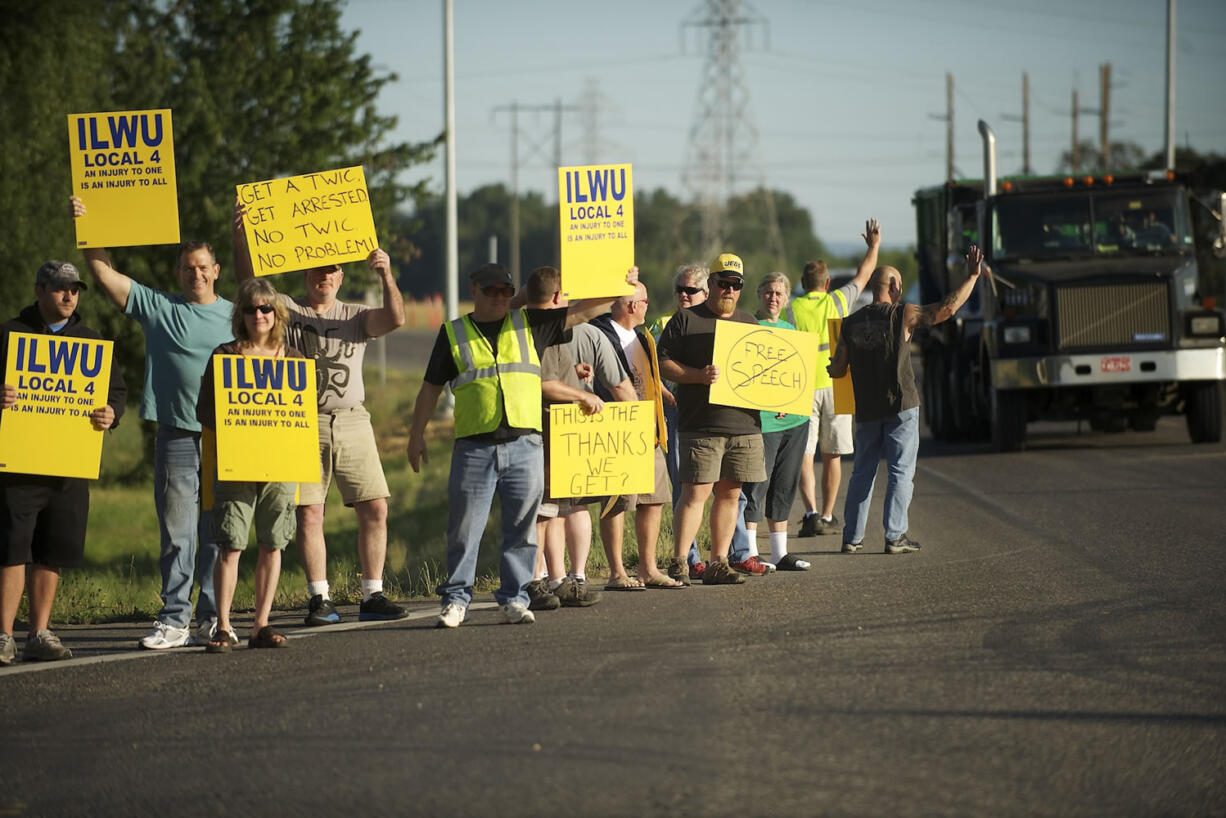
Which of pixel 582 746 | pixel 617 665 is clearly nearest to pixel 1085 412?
pixel 617 665

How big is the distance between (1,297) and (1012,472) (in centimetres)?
1440

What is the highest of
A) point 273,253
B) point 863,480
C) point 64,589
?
point 273,253

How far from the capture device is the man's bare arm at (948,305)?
11320 millimetres

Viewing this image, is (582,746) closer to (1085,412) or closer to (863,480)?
(863,480)

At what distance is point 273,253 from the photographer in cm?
948

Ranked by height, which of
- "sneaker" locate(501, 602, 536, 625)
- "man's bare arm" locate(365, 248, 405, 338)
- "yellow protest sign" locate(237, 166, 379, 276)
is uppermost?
"yellow protest sign" locate(237, 166, 379, 276)

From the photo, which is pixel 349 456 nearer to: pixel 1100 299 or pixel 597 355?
pixel 597 355

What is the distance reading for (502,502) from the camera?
908 cm

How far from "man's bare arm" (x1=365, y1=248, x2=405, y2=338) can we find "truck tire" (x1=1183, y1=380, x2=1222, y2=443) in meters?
12.8

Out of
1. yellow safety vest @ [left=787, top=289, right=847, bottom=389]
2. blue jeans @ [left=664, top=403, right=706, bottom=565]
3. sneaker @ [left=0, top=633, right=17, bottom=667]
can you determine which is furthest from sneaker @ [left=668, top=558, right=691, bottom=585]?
sneaker @ [left=0, top=633, right=17, bottom=667]

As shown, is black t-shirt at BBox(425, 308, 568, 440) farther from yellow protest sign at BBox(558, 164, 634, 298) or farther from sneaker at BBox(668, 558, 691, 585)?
sneaker at BBox(668, 558, 691, 585)

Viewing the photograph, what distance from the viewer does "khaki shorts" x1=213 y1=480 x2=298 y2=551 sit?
8602 mm

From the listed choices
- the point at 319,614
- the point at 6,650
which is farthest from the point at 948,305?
the point at 6,650

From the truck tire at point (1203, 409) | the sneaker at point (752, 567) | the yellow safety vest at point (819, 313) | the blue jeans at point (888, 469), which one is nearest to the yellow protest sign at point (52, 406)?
the sneaker at point (752, 567)
